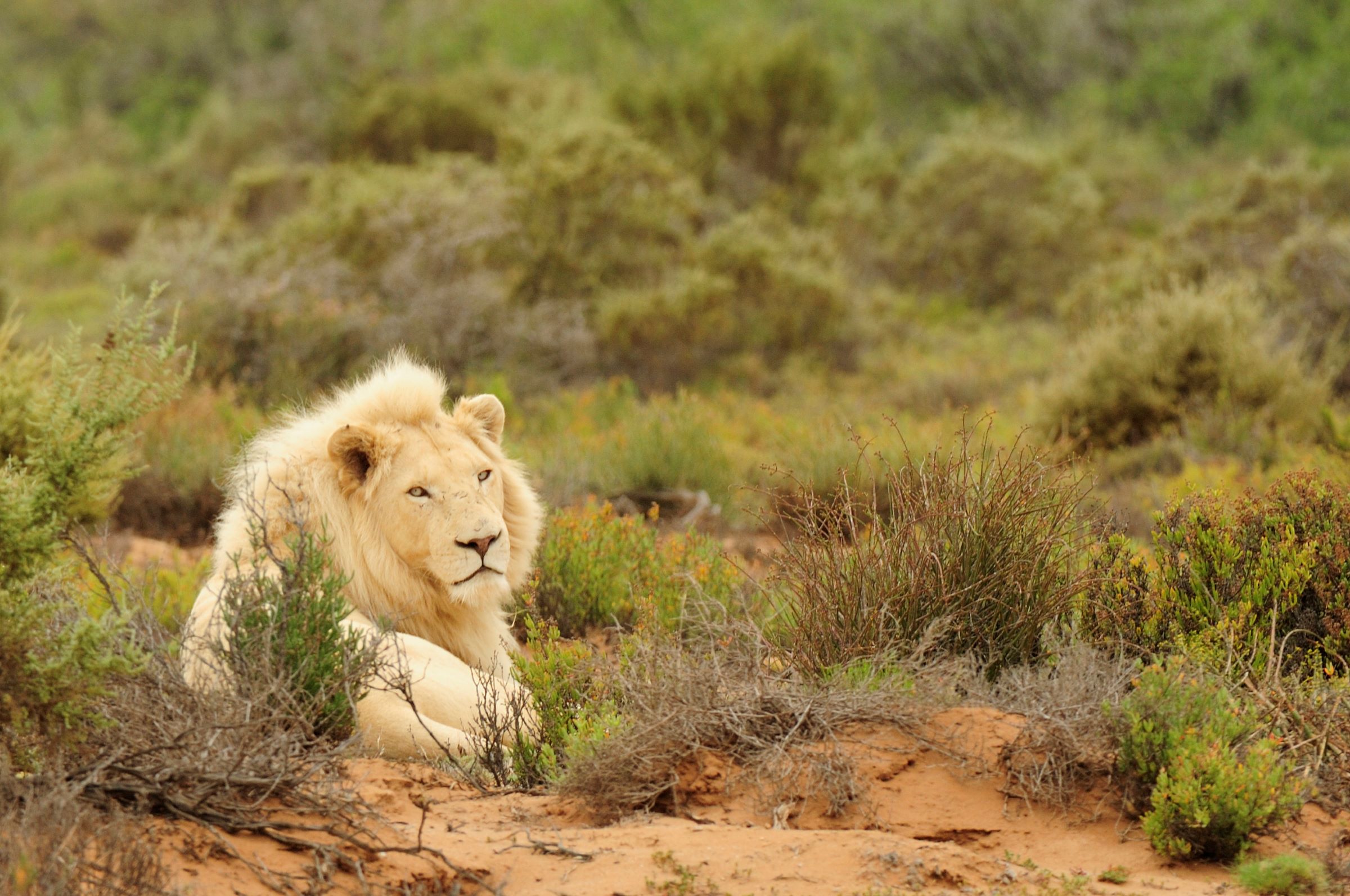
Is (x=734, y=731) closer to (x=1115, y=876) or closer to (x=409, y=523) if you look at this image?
(x=1115, y=876)

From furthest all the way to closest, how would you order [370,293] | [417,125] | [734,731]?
[417,125]
[370,293]
[734,731]

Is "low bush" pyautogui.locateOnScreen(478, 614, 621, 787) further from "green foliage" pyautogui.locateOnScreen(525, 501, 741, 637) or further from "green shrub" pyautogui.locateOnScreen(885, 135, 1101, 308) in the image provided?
"green shrub" pyautogui.locateOnScreen(885, 135, 1101, 308)

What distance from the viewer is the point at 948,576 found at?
5.49 metres

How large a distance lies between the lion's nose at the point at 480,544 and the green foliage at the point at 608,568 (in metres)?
1.36

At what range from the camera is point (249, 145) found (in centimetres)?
3119

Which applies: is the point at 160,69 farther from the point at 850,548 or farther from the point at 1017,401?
the point at 850,548

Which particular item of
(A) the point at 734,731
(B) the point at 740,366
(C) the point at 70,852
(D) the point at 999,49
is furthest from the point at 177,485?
(D) the point at 999,49

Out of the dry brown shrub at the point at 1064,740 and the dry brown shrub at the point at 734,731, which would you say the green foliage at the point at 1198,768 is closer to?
the dry brown shrub at the point at 1064,740

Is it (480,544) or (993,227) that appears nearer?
(480,544)

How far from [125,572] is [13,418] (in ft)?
4.88

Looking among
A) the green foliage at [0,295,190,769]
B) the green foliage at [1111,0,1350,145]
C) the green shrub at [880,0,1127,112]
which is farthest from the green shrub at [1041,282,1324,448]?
the green shrub at [880,0,1127,112]

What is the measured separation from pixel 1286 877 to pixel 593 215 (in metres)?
14.8

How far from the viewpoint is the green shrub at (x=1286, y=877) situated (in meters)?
4.02

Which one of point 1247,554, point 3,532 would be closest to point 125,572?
point 3,532
